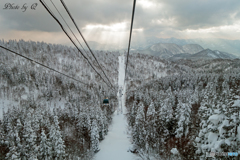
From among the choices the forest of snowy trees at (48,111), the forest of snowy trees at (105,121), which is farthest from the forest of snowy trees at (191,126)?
the forest of snowy trees at (48,111)

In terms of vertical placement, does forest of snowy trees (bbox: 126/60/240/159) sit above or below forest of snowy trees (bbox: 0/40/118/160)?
above

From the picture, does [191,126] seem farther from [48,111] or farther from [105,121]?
[48,111]

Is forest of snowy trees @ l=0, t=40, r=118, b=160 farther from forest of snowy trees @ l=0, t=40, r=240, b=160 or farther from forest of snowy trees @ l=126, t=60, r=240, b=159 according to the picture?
forest of snowy trees @ l=126, t=60, r=240, b=159

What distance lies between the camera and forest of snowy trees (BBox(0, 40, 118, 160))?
25.2 m

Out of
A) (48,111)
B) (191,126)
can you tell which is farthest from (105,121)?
(191,126)

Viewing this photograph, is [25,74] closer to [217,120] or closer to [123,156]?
[123,156]

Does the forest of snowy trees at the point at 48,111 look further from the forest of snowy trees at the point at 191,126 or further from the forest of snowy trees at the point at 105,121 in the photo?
the forest of snowy trees at the point at 191,126

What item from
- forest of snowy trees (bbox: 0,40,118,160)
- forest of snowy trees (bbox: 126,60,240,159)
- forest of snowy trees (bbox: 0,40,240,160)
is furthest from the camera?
forest of snowy trees (bbox: 0,40,118,160)

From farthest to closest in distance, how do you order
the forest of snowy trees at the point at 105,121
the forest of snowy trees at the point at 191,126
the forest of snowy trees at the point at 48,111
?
the forest of snowy trees at the point at 48,111, the forest of snowy trees at the point at 105,121, the forest of snowy trees at the point at 191,126

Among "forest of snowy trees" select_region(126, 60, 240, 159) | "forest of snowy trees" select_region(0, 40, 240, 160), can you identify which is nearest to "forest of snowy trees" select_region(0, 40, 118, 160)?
"forest of snowy trees" select_region(0, 40, 240, 160)

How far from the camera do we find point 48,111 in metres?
63.3

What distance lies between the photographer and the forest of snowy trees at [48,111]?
25.2 meters

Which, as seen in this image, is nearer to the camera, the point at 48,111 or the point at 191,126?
the point at 191,126

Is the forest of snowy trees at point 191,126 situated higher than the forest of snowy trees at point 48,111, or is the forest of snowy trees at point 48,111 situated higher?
the forest of snowy trees at point 191,126
